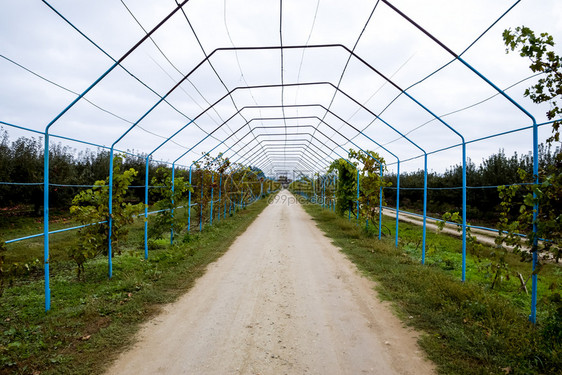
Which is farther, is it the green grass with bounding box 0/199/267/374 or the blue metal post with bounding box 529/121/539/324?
the blue metal post with bounding box 529/121/539/324

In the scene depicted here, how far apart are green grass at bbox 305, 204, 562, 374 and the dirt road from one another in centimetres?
27

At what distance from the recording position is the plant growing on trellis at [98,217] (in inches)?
203

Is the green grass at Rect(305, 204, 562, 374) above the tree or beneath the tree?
beneath

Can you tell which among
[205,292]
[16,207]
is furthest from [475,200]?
[16,207]

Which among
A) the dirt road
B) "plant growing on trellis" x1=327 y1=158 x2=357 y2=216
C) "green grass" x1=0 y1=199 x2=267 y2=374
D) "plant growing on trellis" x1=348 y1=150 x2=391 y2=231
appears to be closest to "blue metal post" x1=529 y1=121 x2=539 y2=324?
the dirt road

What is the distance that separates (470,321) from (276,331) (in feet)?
7.57

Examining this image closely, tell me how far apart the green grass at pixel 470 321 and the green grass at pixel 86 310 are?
3.33m

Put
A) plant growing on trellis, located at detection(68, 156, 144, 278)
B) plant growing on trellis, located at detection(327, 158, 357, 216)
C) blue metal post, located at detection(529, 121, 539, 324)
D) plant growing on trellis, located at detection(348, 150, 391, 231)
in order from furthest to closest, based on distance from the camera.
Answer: plant growing on trellis, located at detection(327, 158, 357, 216), plant growing on trellis, located at detection(348, 150, 391, 231), plant growing on trellis, located at detection(68, 156, 144, 278), blue metal post, located at detection(529, 121, 539, 324)

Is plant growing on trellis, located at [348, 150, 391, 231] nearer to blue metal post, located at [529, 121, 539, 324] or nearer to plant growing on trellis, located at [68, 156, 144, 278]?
blue metal post, located at [529, 121, 539, 324]

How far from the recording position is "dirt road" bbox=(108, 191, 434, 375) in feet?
9.45

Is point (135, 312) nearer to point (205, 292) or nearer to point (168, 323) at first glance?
point (168, 323)

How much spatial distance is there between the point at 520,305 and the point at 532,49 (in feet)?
11.3

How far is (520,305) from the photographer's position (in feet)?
14.3

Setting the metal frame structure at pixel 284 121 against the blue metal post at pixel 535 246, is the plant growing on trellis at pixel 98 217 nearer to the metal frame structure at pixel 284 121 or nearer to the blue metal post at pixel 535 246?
the metal frame structure at pixel 284 121
